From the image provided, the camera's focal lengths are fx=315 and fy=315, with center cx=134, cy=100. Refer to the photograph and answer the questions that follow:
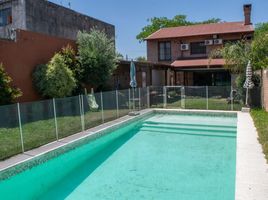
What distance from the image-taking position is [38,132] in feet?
30.9

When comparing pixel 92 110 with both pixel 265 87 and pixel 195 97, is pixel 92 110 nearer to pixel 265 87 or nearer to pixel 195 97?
pixel 195 97

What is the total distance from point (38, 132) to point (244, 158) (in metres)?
5.82

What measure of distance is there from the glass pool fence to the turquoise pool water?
913mm

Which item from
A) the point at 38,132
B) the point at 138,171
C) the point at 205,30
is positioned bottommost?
the point at 138,171

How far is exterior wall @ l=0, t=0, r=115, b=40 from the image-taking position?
74.9ft

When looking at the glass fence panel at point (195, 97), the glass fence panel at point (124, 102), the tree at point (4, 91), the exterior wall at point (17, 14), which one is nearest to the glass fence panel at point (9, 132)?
the tree at point (4, 91)

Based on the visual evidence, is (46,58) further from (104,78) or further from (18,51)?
(104,78)

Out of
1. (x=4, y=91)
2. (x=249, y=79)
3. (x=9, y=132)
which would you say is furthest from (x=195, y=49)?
(x=9, y=132)

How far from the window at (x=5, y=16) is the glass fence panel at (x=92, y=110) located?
47.1 ft

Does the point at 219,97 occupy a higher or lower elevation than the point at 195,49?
lower

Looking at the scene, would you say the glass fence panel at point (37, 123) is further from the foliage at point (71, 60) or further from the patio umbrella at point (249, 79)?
the patio umbrella at point (249, 79)

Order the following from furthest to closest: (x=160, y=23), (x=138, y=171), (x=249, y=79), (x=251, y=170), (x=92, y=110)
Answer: (x=160, y=23) → (x=249, y=79) → (x=92, y=110) → (x=138, y=171) → (x=251, y=170)

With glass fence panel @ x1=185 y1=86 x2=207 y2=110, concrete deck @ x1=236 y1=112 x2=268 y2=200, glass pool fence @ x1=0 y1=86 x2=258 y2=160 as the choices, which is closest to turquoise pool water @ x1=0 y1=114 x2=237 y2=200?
concrete deck @ x1=236 y1=112 x2=268 y2=200

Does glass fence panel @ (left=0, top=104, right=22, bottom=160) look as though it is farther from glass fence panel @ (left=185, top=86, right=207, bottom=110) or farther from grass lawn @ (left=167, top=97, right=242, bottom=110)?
grass lawn @ (left=167, top=97, right=242, bottom=110)
